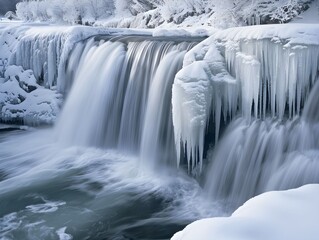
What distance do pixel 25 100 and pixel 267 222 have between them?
9.48 meters

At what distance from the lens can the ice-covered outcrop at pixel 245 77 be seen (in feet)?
16.8

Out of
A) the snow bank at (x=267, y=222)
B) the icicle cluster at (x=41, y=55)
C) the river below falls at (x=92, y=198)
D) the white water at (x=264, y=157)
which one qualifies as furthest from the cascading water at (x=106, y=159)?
the snow bank at (x=267, y=222)

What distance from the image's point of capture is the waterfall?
6809 mm

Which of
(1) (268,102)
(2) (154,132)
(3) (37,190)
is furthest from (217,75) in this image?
(3) (37,190)

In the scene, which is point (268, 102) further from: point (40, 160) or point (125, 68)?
point (40, 160)

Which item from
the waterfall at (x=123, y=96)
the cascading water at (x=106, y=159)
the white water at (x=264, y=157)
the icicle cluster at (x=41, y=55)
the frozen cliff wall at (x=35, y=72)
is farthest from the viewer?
the icicle cluster at (x=41, y=55)

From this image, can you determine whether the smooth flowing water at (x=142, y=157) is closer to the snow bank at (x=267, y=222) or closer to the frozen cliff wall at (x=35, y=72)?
the frozen cliff wall at (x=35, y=72)

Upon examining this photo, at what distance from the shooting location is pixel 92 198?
235 inches

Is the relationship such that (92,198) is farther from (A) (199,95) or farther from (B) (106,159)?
(A) (199,95)

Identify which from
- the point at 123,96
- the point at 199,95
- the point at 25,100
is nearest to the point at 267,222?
the point at 199,95

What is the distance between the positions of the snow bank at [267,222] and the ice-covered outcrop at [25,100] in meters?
8.20

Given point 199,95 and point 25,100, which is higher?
point 199,95

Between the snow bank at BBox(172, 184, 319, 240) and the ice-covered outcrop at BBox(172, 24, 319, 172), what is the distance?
10.5ft

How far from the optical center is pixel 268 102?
18.4ft
